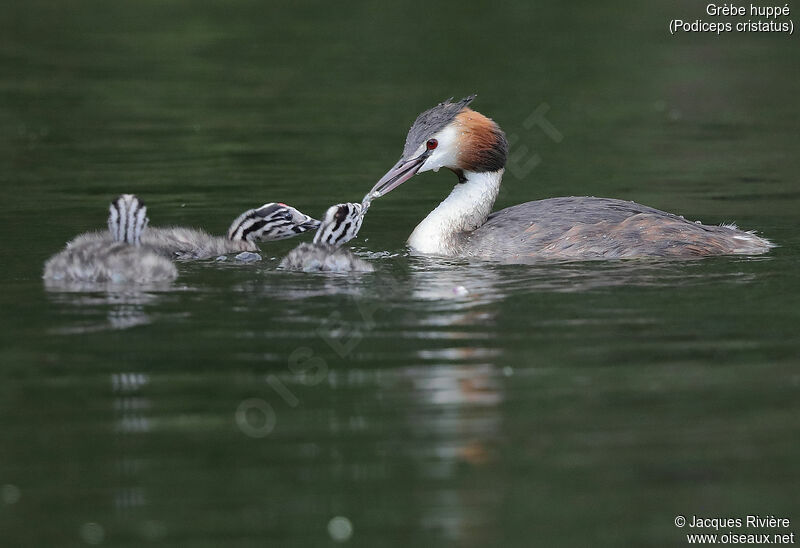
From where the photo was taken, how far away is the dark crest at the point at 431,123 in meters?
10.6

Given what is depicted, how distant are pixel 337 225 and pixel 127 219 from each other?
1.44 metres

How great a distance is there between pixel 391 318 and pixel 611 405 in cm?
185

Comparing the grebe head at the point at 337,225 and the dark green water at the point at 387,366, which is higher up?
the grebe head at the point at 337,225

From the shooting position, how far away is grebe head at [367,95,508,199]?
34.9 ft

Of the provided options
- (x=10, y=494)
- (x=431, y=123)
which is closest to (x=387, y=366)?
(x=10, y=494)

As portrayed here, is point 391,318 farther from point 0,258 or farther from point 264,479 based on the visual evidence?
point 0,258

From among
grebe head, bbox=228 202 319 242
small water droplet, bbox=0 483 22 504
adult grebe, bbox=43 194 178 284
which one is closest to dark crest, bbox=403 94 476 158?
grebe head, bbox=228 202 319 242

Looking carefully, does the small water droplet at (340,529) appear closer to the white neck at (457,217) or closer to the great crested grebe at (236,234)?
the great crested grebe at (236,234)

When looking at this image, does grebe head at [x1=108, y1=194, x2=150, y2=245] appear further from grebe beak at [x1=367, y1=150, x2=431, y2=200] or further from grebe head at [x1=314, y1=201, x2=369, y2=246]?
grebe beak at [x1=367, y1=150, x2=431, y2=200]

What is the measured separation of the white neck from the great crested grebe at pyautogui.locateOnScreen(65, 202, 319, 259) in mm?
823

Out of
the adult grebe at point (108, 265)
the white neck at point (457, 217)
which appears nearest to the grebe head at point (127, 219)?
the adult grebe at point (108, 265)

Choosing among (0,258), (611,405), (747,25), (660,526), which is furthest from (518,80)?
(660,526)

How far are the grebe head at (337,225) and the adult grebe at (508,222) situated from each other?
14.0 inches

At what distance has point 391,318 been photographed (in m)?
8.06
